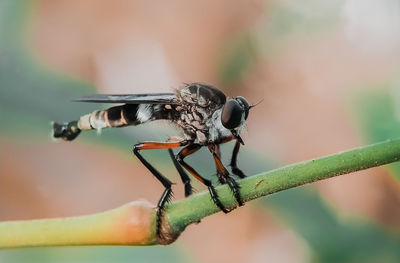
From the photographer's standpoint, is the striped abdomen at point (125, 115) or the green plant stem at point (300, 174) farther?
the striped abdomen at point (125, 115)

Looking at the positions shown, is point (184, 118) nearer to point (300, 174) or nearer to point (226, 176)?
point (226, 176)

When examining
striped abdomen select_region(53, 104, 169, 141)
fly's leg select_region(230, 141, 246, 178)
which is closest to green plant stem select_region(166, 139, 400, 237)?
fly's leg select_region(230, 141, 246, 178)

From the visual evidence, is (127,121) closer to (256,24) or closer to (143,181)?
(143,181)

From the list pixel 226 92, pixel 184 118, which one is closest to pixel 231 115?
pixel 184 118

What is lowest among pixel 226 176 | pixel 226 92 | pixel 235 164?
pixel 226 92

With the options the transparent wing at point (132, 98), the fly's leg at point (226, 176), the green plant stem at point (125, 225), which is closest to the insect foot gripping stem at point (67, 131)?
the transparent wing at point (132, 98)

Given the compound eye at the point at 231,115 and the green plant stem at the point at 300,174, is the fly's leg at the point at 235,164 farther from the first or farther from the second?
the green plant stem at the point at 300,174
